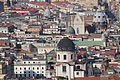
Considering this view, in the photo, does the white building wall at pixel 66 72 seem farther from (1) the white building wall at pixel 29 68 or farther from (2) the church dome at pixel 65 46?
(1) the white building wall at pixel 29 68

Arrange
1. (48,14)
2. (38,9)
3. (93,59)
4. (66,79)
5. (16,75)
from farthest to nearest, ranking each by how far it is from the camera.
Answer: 1. (38,9)
2. (48,14)
3. (93,59)
4. (16,75)
5. (66,79)

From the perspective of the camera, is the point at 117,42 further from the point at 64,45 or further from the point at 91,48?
the point at 64,45

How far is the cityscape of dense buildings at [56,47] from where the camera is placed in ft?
210

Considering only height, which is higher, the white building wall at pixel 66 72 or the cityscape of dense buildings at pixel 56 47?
the white building wall at pixel 66 72

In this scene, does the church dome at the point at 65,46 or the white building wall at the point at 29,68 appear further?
the white building wall at the point at 29,68

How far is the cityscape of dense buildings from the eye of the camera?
210 ft

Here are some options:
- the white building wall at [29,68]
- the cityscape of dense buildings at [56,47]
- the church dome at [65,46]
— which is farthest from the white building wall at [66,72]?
the white building wall at [29,68]

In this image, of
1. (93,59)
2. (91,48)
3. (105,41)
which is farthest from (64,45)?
(105,41)

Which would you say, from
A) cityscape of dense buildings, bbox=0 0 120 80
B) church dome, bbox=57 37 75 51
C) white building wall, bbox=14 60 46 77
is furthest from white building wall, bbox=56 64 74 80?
white building wall, bbox=14 60 46 77

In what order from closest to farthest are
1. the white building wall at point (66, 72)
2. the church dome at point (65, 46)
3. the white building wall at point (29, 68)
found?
the white building wall at point (66, 72) → the church dome at point (65, 46) → the white building wall at point (29, 68)

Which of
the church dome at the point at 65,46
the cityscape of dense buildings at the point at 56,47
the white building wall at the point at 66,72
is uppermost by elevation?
the church dome at the point at 65,46

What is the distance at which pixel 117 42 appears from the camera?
347ft

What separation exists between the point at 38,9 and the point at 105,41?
80608 mm

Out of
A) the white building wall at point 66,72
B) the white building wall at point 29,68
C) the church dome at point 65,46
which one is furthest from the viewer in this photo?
the white building wall at point 29,68
